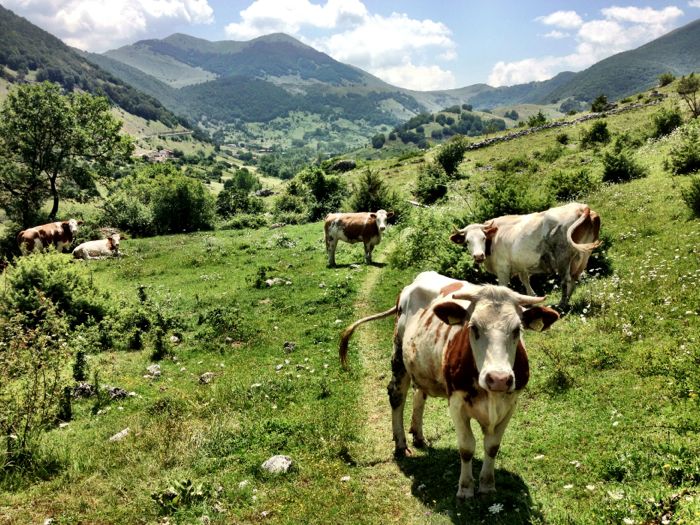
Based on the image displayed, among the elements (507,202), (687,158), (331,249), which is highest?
(687,158)

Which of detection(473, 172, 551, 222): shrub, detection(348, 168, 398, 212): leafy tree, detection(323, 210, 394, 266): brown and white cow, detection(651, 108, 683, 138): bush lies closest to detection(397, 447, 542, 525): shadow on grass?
detection(473, 172, 551, 222): shrub

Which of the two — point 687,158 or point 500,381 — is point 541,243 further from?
point 687,158

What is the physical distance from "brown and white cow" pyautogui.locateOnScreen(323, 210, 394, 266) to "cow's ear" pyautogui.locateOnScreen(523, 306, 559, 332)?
18389 millimetres

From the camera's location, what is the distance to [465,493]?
641 centimetres

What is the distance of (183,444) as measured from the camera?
8.73 metres

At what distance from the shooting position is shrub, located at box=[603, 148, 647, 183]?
2483cm

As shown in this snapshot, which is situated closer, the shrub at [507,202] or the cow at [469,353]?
the cow at [469,353]

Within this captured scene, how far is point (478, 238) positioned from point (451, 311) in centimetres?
879

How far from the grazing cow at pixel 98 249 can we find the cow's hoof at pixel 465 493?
1211 inches

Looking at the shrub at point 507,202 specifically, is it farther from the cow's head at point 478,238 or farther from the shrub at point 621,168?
the shrub at point 621,168

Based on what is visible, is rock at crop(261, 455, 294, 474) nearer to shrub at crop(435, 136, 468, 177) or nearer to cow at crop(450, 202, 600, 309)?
cow at crop(450, 202, 600, 309)

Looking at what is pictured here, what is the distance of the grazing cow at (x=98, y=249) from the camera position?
1201 inches

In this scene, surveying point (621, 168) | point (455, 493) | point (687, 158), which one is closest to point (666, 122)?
point (621, 168)

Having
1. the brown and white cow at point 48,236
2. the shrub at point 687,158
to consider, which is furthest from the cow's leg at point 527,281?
the brown and white cow at point 48,236
